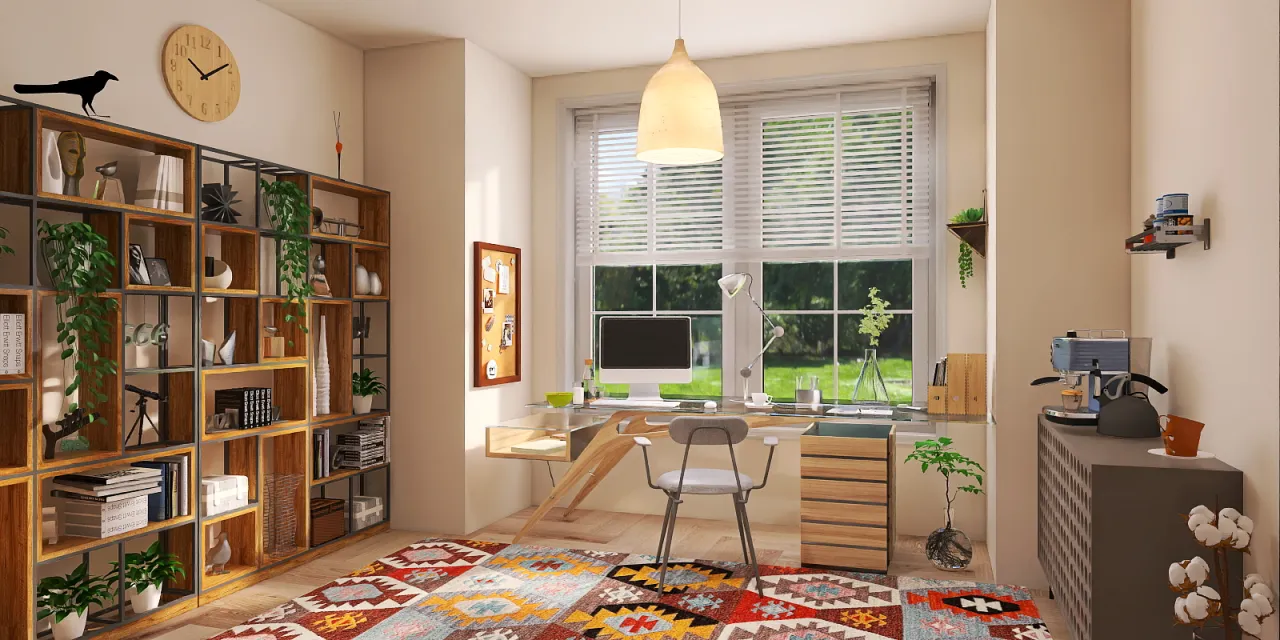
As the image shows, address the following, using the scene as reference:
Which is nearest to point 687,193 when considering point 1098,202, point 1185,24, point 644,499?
point 644,499

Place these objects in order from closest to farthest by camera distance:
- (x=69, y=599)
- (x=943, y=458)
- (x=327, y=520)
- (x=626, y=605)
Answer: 1. (x=69, y=599)
2. (x=626, y=605)
3. (x=943, y=458)
4. (x=327, y=520)

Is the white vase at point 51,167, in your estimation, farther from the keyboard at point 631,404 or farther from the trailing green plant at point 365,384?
the keyboard at point 631,404

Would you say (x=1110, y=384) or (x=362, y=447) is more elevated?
(x=1110, y=384)

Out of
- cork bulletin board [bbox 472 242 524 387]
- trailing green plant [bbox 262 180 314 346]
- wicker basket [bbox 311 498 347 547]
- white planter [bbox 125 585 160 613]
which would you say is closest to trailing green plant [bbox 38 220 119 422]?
white planter [bbox 125 585 160 613]

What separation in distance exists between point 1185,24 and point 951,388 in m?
2.03

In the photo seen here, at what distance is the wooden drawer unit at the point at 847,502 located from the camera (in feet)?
13.1

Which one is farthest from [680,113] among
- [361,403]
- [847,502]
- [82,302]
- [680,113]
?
[361,403]

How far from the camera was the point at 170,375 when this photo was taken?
361cm

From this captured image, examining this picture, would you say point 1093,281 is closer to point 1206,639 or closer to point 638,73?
point 1206,639

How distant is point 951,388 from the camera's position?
14.0ft

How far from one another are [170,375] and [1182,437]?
380cm

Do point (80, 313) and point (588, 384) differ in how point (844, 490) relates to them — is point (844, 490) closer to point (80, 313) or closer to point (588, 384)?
point (588, 384)

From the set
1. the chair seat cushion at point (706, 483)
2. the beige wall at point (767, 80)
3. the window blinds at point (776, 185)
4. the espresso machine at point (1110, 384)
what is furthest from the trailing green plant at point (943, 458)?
the window blinds at point (776, 185)

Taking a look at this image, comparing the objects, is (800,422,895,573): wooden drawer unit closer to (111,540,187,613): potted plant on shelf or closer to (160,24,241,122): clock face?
(111,540,187,613): potted plant on shelf
